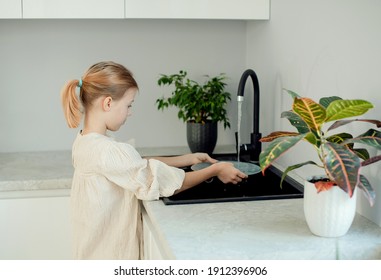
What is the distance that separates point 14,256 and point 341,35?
1.45 metres

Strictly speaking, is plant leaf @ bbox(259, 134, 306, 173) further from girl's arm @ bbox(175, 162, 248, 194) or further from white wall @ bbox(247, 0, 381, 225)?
girl's arm @ bbox(175, 162, 248, 194)

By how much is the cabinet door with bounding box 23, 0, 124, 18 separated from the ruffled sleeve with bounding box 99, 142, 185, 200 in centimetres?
72

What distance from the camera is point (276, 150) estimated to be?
4.54 feet

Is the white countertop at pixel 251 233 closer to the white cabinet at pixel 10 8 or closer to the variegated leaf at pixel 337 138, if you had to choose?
the variegated leaf at pixel 337 138

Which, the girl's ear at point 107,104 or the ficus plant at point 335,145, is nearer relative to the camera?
the ficus plant at point 335,145

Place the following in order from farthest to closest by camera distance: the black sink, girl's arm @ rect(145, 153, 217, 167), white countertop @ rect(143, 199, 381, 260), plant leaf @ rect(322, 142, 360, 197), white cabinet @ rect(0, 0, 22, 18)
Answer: white cabinet @ rect(0, 0, 22, 18), girl's arm @ rect(145, 153, 217, 167), the black sink, white countertop @ rect(143, 199, 381, 260), plant leaf @ rect(322, 142, 360, 197)

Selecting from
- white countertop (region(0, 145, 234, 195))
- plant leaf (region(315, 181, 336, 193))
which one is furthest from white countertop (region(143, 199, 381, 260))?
white countertop (region(0, 145, 234, 195))

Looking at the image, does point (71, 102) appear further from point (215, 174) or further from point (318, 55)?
point (318, 55)

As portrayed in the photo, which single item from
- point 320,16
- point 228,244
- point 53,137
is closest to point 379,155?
point 228,244

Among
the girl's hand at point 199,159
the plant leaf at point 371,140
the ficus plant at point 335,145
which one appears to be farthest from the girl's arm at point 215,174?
the plant leaf at point 371,140

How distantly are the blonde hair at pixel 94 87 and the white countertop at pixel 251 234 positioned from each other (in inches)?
16.5

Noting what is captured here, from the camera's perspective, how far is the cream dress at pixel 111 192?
6.20ft

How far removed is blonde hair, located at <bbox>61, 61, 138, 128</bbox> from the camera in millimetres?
2018

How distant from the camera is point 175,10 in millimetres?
2475
